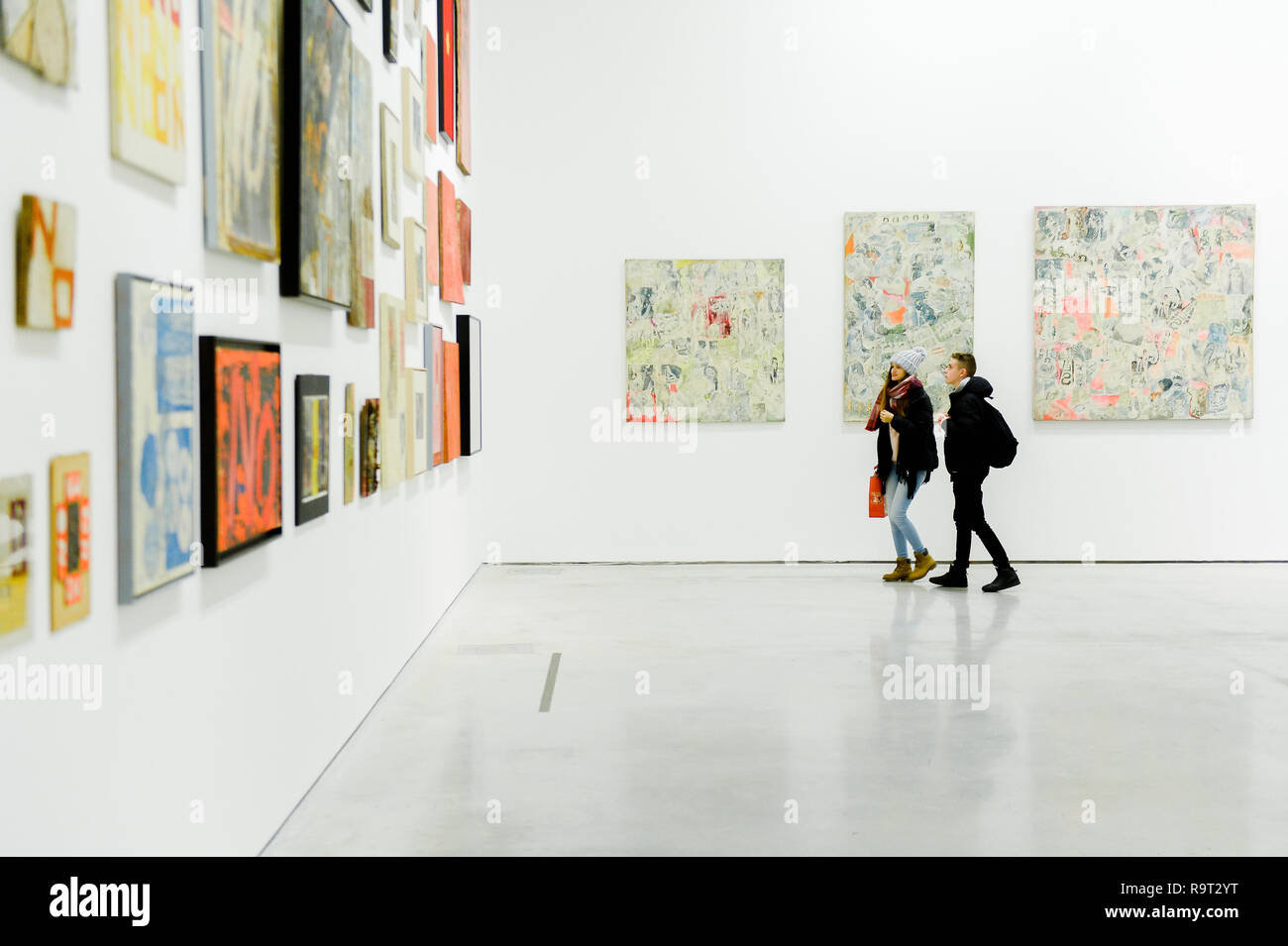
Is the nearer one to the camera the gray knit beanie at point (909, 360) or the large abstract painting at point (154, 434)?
the large abstract painting at point (154, 434)

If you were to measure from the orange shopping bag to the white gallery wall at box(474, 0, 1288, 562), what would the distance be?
1.02 m

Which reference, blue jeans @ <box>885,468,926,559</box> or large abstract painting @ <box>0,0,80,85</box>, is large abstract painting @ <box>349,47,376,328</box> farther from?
blue jeans @ <box>885,468,926,559</box>

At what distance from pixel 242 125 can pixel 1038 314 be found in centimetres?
862

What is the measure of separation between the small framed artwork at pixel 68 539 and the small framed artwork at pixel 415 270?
4.14 meters

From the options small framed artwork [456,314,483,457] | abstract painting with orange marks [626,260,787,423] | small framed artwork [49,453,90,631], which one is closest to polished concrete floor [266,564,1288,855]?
small framed artwork [456,314,483,457]

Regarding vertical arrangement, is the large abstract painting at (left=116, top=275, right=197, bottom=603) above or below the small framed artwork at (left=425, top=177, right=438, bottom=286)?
below

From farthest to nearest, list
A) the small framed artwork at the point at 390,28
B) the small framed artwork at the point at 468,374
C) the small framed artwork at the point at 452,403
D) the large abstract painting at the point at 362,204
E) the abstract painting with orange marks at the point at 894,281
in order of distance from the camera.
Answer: the abstract painting with orange marks at the point at 894,281 < the small framed artwork at the point at 468,374 < the small framed artwork at the point at 452,403 < the small framed artwork at the point at 390,28 < the large abstract painting at the point at 362,204

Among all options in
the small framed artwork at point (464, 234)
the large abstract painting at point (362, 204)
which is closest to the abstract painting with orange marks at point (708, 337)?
the small framed artwork at point (464, 234)

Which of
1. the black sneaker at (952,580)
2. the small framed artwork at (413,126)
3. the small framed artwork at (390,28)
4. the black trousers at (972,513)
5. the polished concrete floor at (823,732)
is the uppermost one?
the small framed artwork at (390,28)

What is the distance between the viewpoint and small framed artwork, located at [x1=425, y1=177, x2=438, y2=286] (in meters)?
7.46

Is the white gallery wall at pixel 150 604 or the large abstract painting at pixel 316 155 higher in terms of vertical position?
the large abstract painting at pixel 316 155

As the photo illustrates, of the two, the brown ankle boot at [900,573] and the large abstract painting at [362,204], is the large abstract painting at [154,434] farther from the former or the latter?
the brown ankle boot at [900,573]

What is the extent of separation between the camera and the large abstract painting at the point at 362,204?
17.1 feet

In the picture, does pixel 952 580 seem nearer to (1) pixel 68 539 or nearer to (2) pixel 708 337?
(2) pixel 708 337
